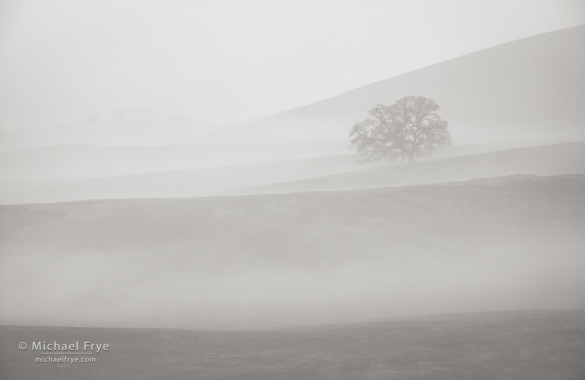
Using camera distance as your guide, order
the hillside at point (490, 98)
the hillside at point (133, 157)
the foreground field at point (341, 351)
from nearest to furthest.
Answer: the foreground field at point (341, 351) → the hillside at point (490, 98) → the hillside at point (133, 157)

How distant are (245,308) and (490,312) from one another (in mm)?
10622

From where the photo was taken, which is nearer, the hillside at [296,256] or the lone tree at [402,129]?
the hillside at [296,256]

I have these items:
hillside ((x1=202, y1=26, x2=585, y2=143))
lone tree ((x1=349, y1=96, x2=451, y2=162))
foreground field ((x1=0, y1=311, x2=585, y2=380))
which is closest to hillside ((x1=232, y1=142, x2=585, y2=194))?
lone tree ((x1=349, y1=96, x2=451, y2=162))

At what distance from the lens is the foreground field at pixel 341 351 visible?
47.2 feet

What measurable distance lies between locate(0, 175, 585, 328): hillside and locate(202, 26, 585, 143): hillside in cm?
4874

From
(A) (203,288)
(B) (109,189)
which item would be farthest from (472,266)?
(B) (109,189)

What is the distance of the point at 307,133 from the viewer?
13050 centimetres

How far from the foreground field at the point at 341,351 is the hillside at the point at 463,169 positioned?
122 feet

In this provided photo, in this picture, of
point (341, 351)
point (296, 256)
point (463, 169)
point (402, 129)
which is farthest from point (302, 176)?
point (341, 351)

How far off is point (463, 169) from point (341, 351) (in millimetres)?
45282

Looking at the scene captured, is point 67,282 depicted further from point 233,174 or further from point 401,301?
point 233,174

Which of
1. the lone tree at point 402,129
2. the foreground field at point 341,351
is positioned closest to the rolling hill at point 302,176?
the lone tree at point 402,129

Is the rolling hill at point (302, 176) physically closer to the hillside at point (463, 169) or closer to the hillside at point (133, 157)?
the hillside at point (463, 169)

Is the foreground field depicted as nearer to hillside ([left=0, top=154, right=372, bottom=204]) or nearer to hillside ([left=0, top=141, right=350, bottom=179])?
hillside ([left=0, top=154, right=372, bottom=204])
